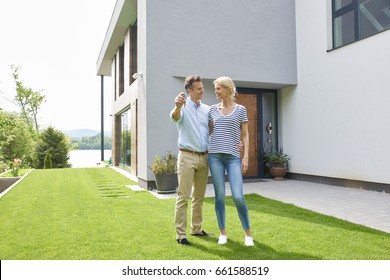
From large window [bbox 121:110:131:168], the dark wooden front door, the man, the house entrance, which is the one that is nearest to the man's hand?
the man

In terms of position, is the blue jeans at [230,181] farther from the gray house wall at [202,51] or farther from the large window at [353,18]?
the large window at [353,18]

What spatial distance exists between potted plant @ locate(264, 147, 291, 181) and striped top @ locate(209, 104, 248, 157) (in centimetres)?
595

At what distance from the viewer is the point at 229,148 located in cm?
321

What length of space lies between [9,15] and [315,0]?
713 cm

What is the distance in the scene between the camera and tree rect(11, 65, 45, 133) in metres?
26.2

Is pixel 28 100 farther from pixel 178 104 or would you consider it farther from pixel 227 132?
pixel 227 132

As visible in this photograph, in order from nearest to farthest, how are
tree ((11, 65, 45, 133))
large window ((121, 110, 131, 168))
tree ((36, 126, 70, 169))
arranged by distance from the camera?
large window ((121, 110, 131, 168))
tree ((36, 126, 70, 169))
tree ((11, 65, 45, 133))

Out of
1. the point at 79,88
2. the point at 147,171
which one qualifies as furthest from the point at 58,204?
the point at 79,88

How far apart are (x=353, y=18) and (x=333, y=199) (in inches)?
177

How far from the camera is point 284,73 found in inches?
348

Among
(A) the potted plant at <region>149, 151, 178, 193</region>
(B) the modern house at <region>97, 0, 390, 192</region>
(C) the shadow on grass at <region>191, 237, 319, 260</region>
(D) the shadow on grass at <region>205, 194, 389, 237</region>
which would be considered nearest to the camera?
(C) the shadow on grass at <region>191, 237, 319, 260</region>

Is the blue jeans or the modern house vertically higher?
the modern house

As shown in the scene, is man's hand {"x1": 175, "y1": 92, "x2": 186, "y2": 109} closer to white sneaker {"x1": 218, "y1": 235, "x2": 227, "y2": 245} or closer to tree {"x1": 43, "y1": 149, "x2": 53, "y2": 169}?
white sneaker {"x1": 218, "y1": 235, "x2": 227, "y2": 245}

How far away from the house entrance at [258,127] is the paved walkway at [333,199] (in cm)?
93
